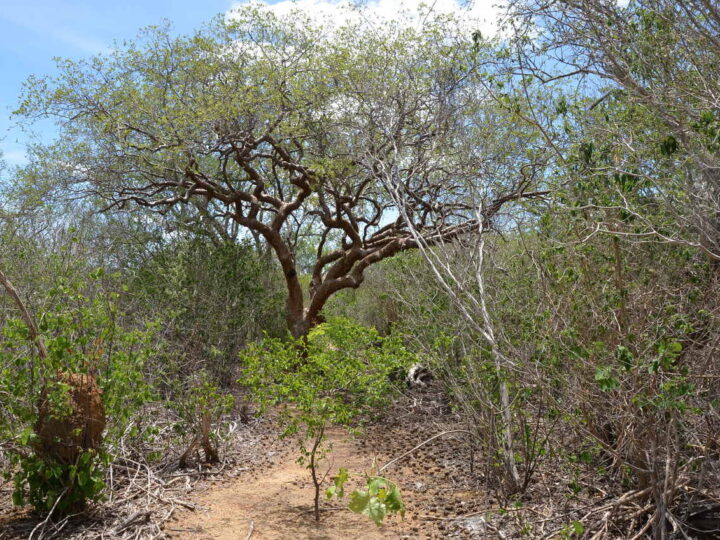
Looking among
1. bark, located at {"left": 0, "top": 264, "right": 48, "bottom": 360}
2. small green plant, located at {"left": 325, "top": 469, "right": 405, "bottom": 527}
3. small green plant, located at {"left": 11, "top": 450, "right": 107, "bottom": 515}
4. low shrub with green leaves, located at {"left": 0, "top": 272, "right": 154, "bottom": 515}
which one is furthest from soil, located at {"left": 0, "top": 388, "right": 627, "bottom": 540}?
small green plant, located at {"left": 325, "top": 469, "right": 405, "bottom": 527}

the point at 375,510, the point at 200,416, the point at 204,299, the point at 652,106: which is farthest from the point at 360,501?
the point at 204,299

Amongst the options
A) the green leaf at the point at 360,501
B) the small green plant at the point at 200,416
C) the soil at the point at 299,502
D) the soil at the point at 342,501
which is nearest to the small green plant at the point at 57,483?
the soil at the point at 299,502

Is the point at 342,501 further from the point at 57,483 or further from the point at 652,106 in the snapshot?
the point at 652,106

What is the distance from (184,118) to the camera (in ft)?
31.8

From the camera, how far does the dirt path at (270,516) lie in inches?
206

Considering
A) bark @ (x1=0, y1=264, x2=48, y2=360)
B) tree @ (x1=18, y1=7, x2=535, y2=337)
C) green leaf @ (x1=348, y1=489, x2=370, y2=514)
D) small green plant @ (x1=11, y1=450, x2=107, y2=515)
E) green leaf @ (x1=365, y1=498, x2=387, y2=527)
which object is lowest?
green leaf @ (x1=365, y1=498, x2=387, y2=527)

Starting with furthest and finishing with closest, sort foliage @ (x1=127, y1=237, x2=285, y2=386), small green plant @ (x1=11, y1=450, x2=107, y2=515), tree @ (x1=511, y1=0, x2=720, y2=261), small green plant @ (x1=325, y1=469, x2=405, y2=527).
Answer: foliage @ (x1=127, y1=237, x2=285, y2=386) → small green plant @ (x1=11, y1=450, x2=107, y2=515) → tree @ (x1=511, y1=0, x2=720, y2=261) → small green plant @ (x1=325, y1=469, x2=405, y2=527)

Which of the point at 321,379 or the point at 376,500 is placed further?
the point at 321,379

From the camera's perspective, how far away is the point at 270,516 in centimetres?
571

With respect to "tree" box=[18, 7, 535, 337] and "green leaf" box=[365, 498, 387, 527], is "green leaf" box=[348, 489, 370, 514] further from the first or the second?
"tree" box=[18, 7, 535, 337]

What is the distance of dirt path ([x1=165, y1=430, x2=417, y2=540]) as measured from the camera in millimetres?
5230

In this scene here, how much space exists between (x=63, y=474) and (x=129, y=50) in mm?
7962

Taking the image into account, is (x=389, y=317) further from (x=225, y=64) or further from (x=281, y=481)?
(x=281, y=481)

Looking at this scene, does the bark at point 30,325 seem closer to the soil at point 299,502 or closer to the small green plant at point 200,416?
the soil at point 299,502
